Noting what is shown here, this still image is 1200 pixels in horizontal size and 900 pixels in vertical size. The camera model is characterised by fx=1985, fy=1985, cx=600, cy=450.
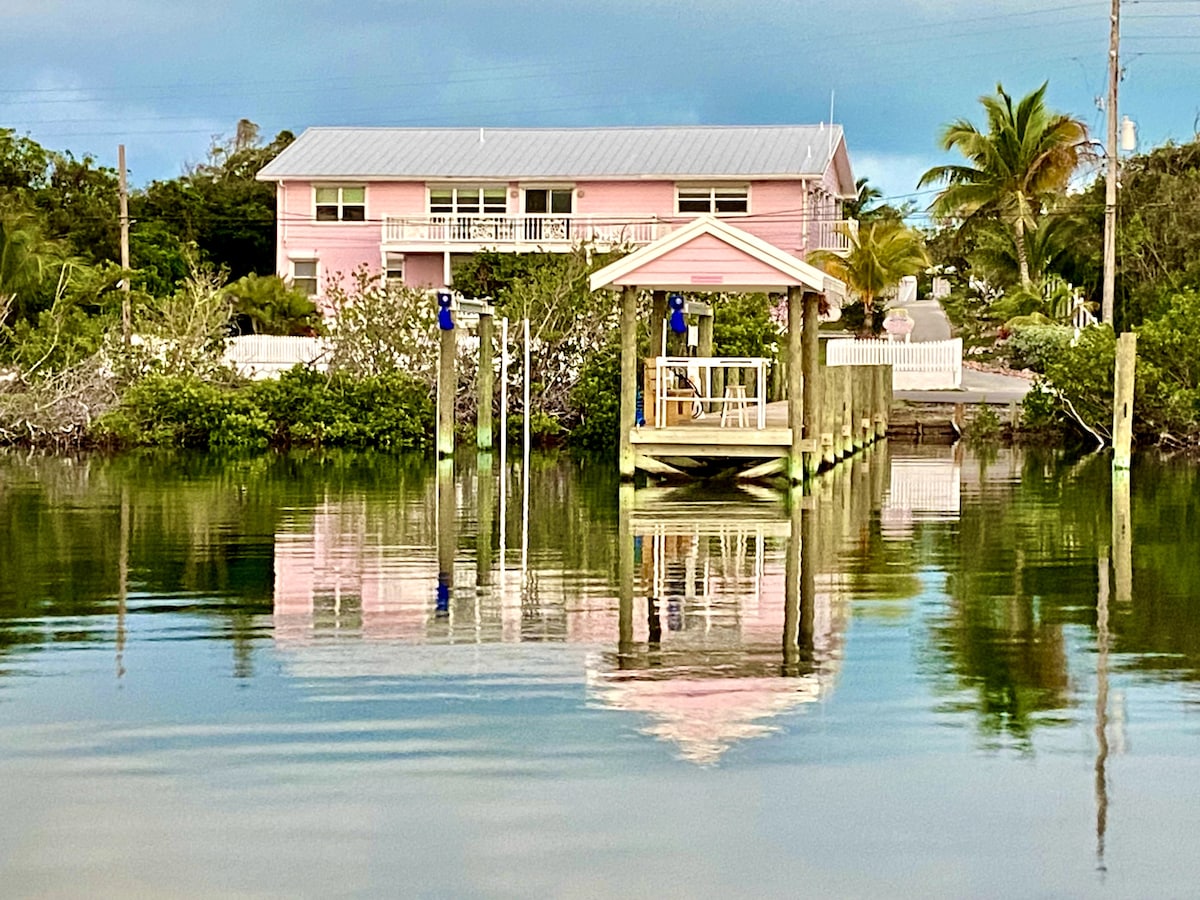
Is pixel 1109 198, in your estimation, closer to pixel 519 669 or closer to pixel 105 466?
pixel 105 466

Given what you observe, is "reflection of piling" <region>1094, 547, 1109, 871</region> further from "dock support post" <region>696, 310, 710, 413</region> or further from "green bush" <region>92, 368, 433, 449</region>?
"green bush" <region>92, 368, 433, 449</region>

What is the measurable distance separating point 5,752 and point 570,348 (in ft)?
93.6

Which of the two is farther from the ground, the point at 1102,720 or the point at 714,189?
the point at 714,189

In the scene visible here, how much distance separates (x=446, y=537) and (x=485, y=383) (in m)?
14.1

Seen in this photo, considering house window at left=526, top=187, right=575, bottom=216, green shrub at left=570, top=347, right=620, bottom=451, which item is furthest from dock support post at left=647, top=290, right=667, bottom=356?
house window at left=526, top=187, right=575, bottom=216

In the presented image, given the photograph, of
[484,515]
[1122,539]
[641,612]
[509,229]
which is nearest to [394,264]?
[509,229]

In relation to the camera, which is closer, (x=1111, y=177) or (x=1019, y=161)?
(x=1111, y=177)

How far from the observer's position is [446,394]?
1275 inches

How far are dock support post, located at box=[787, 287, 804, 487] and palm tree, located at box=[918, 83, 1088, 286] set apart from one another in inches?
1312

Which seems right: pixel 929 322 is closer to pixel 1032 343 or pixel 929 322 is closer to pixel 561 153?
pixel 561 153

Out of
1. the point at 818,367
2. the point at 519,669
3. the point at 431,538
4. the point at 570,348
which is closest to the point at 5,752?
the point at 519,669

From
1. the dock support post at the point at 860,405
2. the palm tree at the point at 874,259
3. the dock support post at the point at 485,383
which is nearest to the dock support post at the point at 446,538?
the dock support post at the point at 485,383

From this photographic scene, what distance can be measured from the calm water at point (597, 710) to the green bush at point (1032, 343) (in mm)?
25442

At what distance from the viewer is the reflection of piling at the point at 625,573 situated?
1305cm
